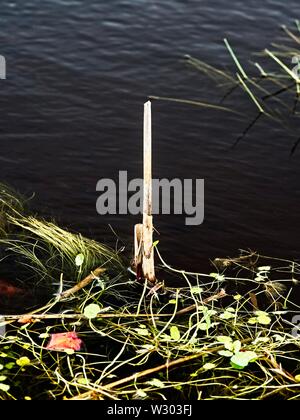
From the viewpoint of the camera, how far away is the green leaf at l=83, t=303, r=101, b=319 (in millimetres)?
6633

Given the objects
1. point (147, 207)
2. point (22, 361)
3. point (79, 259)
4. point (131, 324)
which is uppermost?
point (147, 207)

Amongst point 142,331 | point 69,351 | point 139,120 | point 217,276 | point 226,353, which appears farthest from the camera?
point 139,120

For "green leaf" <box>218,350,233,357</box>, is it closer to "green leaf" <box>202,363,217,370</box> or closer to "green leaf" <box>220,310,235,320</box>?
"green leaf" <box>202,363,217,370</box>

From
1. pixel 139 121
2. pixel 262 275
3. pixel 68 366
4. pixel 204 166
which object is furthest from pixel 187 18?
pixel 68 366

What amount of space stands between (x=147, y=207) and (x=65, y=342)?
4.80 ft

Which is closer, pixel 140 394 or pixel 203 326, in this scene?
pixel 140 394

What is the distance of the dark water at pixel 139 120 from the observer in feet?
27.7

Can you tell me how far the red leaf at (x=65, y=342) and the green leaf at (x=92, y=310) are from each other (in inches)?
8.5

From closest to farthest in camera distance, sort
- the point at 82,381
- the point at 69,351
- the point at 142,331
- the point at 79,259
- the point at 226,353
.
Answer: the point at 82,381 < the point at 226,353 < the point at 69,351 < the point at 142,331 < the point at 79,259

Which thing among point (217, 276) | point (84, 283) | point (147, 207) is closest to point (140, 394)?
point (84, 283)

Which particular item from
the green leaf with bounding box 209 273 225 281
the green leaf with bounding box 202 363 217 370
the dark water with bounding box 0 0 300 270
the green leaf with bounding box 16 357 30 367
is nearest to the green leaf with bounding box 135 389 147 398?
the green leaf with bounding box 202 363 217 370

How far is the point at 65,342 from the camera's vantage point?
6.53 metres

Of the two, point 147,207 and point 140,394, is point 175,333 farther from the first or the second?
point 147,207
